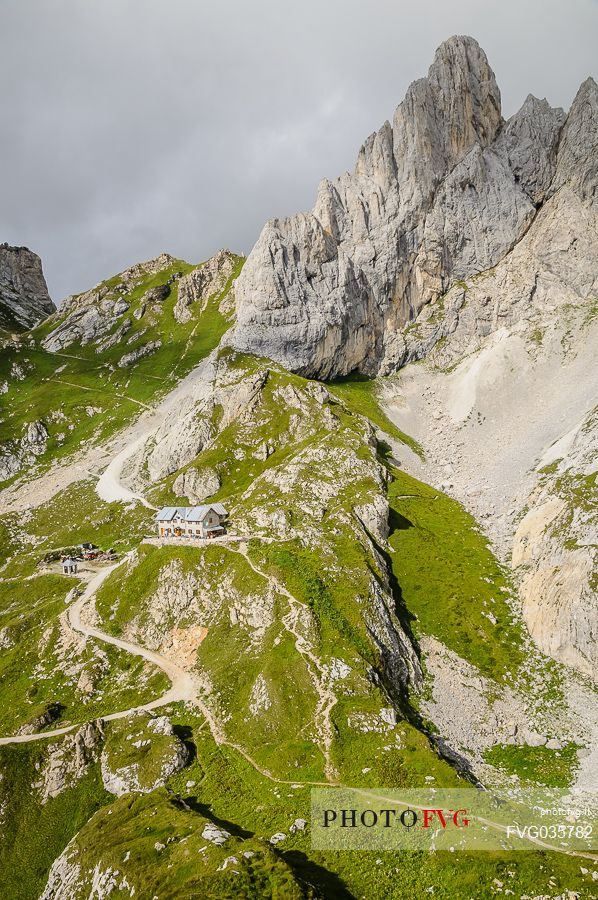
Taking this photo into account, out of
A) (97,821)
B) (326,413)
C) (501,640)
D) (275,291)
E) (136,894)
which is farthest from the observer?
(275,291)

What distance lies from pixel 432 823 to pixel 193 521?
54425 millimetres

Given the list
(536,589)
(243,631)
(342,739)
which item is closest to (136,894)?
(342,739)

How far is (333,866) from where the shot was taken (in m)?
30.2

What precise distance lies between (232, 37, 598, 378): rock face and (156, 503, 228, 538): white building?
84421 millimetres

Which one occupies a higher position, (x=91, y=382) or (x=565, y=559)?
(x=91, y=382)

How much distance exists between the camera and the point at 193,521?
7844 cm

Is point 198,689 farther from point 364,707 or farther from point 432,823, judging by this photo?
point 432,823

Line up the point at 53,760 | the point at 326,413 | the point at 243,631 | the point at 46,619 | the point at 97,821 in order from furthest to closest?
1. the point at 326,413
2. the point at 46,619
3. the point at 243,631
4. the point at 53,760
5. the point at 97,821

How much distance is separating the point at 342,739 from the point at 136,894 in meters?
19.0

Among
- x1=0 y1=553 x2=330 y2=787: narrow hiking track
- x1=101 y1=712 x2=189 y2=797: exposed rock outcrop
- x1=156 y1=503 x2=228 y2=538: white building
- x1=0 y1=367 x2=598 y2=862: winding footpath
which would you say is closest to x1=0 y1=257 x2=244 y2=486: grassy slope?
x1=156 y1=503 x2=228 y2=538: white building

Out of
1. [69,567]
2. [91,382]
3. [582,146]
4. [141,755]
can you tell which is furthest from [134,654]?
[582,146]

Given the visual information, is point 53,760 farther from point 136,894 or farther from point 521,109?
point 521,109

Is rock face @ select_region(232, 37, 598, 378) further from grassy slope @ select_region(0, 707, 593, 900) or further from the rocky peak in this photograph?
grassy slope @ select_region(0, 707, 593, 900)

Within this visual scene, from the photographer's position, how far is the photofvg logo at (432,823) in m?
31.2
